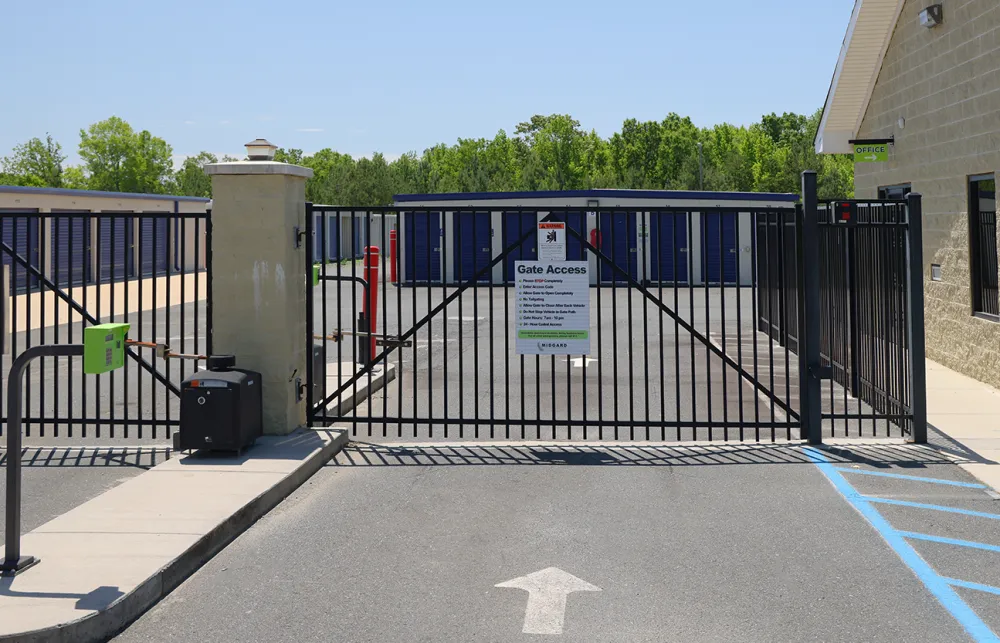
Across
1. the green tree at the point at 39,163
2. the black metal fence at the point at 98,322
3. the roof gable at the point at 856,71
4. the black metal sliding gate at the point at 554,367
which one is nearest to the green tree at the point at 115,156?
the green tree at the point at 39,163

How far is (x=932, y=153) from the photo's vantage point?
15.2m

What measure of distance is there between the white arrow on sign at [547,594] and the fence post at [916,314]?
4981 millimetres

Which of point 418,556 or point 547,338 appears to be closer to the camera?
point 418,556

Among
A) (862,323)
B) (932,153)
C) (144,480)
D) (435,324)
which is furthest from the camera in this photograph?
(435,324)

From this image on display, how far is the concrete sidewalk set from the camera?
8891 mm

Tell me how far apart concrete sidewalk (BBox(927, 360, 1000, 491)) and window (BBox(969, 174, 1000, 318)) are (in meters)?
1.02

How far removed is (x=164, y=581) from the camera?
18.9ft

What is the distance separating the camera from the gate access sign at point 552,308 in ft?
32.2

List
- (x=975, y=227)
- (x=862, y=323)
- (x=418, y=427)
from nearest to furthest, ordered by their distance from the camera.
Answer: (x=418, y=427) → (x=862, y=323) → (x=975, y=227)

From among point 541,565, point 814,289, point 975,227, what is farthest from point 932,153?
point 541,565

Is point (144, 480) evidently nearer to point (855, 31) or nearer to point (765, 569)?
point (765, 569)

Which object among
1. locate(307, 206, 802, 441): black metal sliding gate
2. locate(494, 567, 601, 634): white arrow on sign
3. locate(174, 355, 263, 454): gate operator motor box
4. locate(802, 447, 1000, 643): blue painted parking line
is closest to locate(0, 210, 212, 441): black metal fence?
locate(174, 355, 263, 454): gate operator motor box

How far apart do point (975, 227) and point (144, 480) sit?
436 inches

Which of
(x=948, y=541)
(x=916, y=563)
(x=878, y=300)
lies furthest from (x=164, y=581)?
(x=878, y=300)
